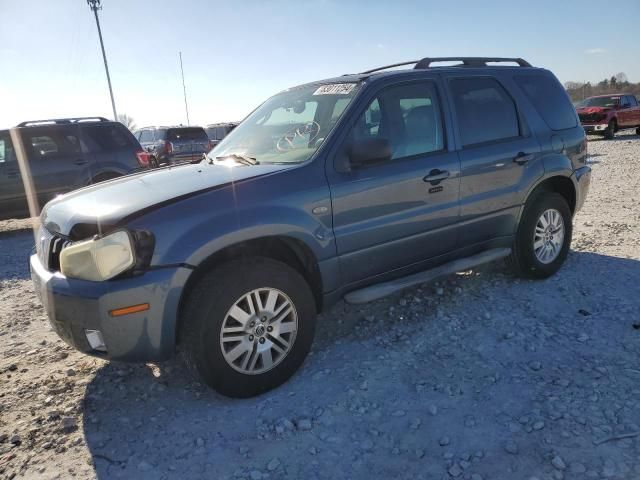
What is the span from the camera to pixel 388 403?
2838 mm

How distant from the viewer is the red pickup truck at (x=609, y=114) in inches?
776

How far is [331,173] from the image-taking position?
3127mm

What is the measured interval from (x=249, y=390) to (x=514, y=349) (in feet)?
5.93

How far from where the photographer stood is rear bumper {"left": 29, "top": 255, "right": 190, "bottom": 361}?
2510 mm

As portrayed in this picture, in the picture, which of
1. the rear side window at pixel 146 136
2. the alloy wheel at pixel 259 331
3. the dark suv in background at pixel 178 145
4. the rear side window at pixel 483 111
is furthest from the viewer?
the rear side window at pixel 146 136

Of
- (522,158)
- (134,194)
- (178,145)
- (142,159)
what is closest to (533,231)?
(522,158)

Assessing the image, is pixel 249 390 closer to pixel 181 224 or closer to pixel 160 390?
pixel 160 390

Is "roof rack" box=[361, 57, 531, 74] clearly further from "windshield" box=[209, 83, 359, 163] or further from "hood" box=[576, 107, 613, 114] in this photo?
"hood" box=[576, 107, 613, 114]

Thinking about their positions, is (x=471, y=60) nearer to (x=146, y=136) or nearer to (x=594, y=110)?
(x=146, y=136)

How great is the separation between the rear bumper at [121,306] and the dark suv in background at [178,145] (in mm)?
12070

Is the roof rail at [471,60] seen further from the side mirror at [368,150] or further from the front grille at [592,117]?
the front grille at [592,117]

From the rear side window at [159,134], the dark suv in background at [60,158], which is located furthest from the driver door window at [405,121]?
the rear side window at [159,134]

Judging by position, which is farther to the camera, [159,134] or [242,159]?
[159,134]

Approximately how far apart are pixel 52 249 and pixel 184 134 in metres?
12.6
